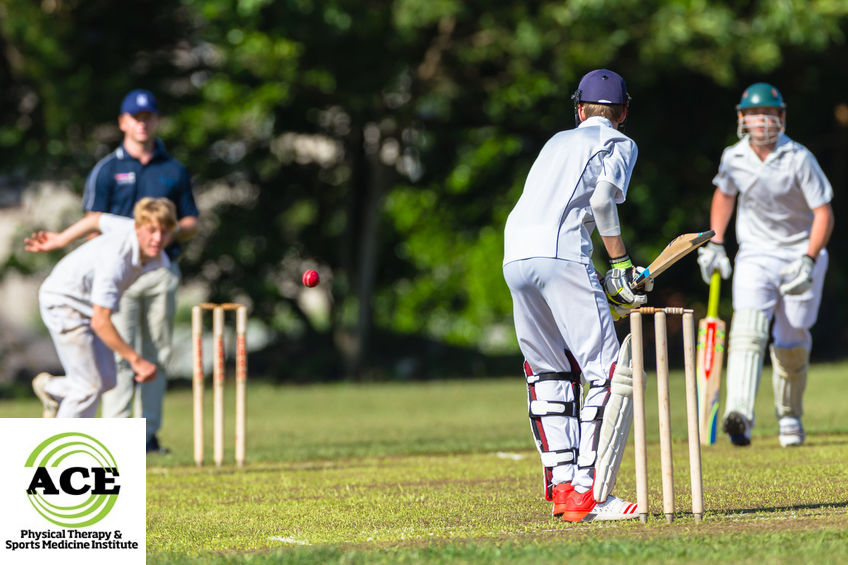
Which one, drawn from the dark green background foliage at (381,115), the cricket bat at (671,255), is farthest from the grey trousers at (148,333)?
the dark green background foliage at (381,115)

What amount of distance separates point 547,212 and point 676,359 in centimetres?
1646

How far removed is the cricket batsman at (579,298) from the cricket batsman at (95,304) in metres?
2.33

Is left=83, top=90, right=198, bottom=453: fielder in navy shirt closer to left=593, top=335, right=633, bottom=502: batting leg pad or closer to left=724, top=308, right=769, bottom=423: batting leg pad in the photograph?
left=724, top=308, right=769, bottom=423: batting leg pad

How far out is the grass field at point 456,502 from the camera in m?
4.77

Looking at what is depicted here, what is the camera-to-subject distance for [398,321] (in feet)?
83.0

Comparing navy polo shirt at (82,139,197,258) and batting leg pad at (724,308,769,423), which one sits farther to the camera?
navy polo shirt at (82,139,197,258)

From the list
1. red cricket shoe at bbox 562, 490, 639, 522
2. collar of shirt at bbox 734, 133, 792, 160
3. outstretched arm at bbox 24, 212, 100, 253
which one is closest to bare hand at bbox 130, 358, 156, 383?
outstretched arm at bbox 24, 212, 100, 253

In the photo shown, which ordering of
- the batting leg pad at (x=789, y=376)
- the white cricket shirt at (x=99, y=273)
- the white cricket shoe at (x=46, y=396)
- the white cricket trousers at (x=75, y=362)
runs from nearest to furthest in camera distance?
the white cricket shirt at (x=99, y=273)
the white cricket trousers at (x=75, y=362)
the white cricket shoe at (x=46, y=396)
the batting leg pad at (x=789, y=376)

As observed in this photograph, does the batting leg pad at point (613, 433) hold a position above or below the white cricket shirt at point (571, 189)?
below

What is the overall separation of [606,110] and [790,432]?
3624 millimetres

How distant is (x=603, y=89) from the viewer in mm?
5879

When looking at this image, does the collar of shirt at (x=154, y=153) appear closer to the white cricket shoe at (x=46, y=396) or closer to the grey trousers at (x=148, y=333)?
the grey trousers at (x=148, y=333)

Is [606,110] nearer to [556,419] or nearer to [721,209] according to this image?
[556,419]

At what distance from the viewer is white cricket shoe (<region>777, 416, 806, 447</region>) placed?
866 cm
